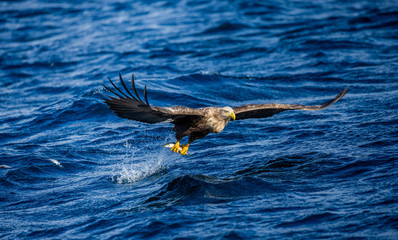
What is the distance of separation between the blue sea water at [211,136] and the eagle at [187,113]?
80cm

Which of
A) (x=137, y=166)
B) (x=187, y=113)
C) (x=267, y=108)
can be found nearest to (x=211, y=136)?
(x=137, y=166)

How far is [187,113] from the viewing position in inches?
291

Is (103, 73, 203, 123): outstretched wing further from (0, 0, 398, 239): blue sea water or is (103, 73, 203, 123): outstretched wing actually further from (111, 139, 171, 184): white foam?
(111, 139, 171, 184): white foam

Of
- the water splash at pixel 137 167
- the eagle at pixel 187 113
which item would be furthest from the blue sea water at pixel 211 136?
the eagle at pixel 187 113

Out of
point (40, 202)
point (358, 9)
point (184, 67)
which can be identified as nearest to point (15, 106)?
point (184, 67)

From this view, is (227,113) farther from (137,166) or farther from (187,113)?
(137,166)

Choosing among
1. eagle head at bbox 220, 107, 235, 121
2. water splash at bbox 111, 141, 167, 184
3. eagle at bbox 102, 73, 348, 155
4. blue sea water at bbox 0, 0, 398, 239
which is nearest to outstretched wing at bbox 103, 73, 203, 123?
eagle at bbox 102, 73, 348, 155

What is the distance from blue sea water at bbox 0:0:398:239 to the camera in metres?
6.79

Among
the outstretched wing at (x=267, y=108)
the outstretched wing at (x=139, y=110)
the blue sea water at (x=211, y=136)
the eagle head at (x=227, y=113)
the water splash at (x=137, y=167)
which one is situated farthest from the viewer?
the water splash at (x=137, y=167)

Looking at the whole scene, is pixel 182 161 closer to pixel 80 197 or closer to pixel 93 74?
pixel 80 197

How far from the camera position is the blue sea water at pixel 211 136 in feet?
22.3

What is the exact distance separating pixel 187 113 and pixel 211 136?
3.36 metres

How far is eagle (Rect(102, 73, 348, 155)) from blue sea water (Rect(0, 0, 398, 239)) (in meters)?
0.80

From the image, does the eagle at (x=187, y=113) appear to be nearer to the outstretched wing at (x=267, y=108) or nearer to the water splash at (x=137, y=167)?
the outstretched wing at (x=267, y=108)
